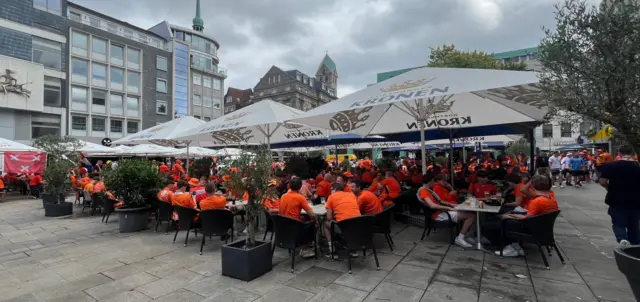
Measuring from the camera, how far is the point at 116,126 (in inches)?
1244

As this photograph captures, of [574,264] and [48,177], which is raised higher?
[48,177]

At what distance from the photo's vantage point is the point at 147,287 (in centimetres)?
383

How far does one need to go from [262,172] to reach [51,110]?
1254 inches

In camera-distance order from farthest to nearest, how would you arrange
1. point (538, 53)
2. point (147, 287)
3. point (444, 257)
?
point (444, 257) < point (147, 287) < point (538, 53)

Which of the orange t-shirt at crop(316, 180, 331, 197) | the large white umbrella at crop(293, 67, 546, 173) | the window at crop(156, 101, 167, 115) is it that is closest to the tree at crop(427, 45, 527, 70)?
the large white umbrella at crop(293, 67, 546, 173)

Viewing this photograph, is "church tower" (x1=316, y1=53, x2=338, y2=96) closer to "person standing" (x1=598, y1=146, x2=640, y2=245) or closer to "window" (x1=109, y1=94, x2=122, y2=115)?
"window" (x1=109, y1=94, x2=122, y2=115)

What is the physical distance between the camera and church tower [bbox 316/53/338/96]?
96.2m

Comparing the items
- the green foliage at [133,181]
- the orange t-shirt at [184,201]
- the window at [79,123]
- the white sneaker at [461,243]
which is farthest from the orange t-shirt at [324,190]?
the window at [79,123]

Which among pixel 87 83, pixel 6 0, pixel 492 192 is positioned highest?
pixel 6 0

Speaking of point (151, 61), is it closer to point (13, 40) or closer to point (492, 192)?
point (13, 40)

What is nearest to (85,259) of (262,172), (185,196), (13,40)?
(185,196)

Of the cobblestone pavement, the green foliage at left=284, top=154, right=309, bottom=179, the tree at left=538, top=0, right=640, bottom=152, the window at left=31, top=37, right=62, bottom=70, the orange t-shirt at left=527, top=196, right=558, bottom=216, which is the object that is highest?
the window at left=31, top=37, right=62, bottom=70

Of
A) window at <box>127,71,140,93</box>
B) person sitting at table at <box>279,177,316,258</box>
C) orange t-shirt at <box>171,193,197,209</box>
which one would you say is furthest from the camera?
window at <box>127,71,140,93</box>

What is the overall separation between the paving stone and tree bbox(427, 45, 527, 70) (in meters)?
20.3
